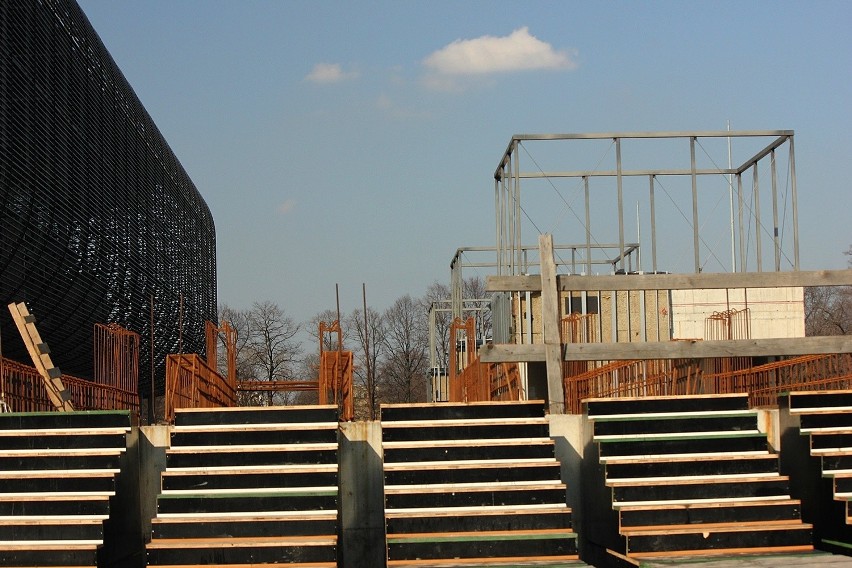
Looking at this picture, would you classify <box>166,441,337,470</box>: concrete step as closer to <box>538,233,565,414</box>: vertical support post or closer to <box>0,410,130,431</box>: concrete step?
<box>0,410,130,431</box>: concrete step

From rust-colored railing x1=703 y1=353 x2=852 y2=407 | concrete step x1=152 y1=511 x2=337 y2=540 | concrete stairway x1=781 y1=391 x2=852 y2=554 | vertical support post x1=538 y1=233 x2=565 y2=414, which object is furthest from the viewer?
rust-colored railing x1=703 y1=353 x2=852 y2=407

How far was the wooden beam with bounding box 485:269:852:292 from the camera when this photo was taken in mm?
14883

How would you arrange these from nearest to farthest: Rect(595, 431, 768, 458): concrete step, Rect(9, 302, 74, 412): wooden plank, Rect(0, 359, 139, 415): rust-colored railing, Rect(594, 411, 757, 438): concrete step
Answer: Rect(595, 431, 768, 458): concrete step < Rect(594, 411, 757, 438): concrete step < Rect(9, 302, 74, 412): wooden plank < Rect(0, 359, 139, 415): rust-colored railing

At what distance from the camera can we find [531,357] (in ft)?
48.1

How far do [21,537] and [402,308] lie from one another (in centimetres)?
7831

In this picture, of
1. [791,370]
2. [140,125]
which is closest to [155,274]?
[140,125]

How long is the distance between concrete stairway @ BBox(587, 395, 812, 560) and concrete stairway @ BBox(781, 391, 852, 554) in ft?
1.64

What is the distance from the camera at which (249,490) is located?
41.1ft

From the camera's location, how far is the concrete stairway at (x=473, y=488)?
1194 cm

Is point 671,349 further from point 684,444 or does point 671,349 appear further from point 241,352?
point 241,352

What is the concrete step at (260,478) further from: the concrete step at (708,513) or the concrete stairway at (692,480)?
the concrete step at (708,513)

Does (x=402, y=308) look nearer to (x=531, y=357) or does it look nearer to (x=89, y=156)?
(x=89, y=156)

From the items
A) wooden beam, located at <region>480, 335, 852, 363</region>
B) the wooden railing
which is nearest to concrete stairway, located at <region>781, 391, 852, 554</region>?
wooden beam, located at <region>480, 335, 852, 363</region>

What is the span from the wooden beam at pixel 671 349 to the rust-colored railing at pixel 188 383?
421 centimetres
